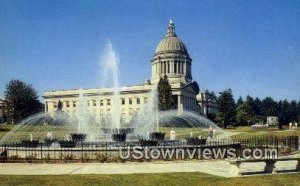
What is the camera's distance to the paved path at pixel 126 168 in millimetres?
19484

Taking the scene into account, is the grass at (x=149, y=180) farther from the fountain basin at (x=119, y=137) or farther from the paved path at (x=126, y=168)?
the fountain basin at (x=119, y=137)

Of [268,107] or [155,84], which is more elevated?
[155,84]

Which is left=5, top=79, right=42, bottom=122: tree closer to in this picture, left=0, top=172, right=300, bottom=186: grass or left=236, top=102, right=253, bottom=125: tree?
left=236, top=102, right=253, bottom=125: tree

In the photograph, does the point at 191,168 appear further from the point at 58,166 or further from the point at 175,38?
the point at 175,38

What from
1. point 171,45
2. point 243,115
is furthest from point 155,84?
point 243,115

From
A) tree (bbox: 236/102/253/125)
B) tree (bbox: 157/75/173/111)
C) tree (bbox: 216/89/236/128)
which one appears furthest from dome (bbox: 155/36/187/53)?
tree (bbox: 157/75/173/111)

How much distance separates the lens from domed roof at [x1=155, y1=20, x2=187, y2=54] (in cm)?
14088

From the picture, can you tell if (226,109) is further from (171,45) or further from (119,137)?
(119,137)

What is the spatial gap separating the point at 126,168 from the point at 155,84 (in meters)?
101

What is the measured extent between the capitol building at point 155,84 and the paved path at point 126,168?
9465 cm

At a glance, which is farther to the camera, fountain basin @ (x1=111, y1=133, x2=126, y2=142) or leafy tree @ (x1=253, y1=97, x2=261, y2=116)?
leafy tree @ (x1=253, y1=97, x2=261, y2=116)

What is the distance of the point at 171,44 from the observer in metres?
142

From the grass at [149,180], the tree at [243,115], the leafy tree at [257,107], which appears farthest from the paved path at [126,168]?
the leafy tree at [257,107]

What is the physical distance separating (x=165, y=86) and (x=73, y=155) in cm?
7083
